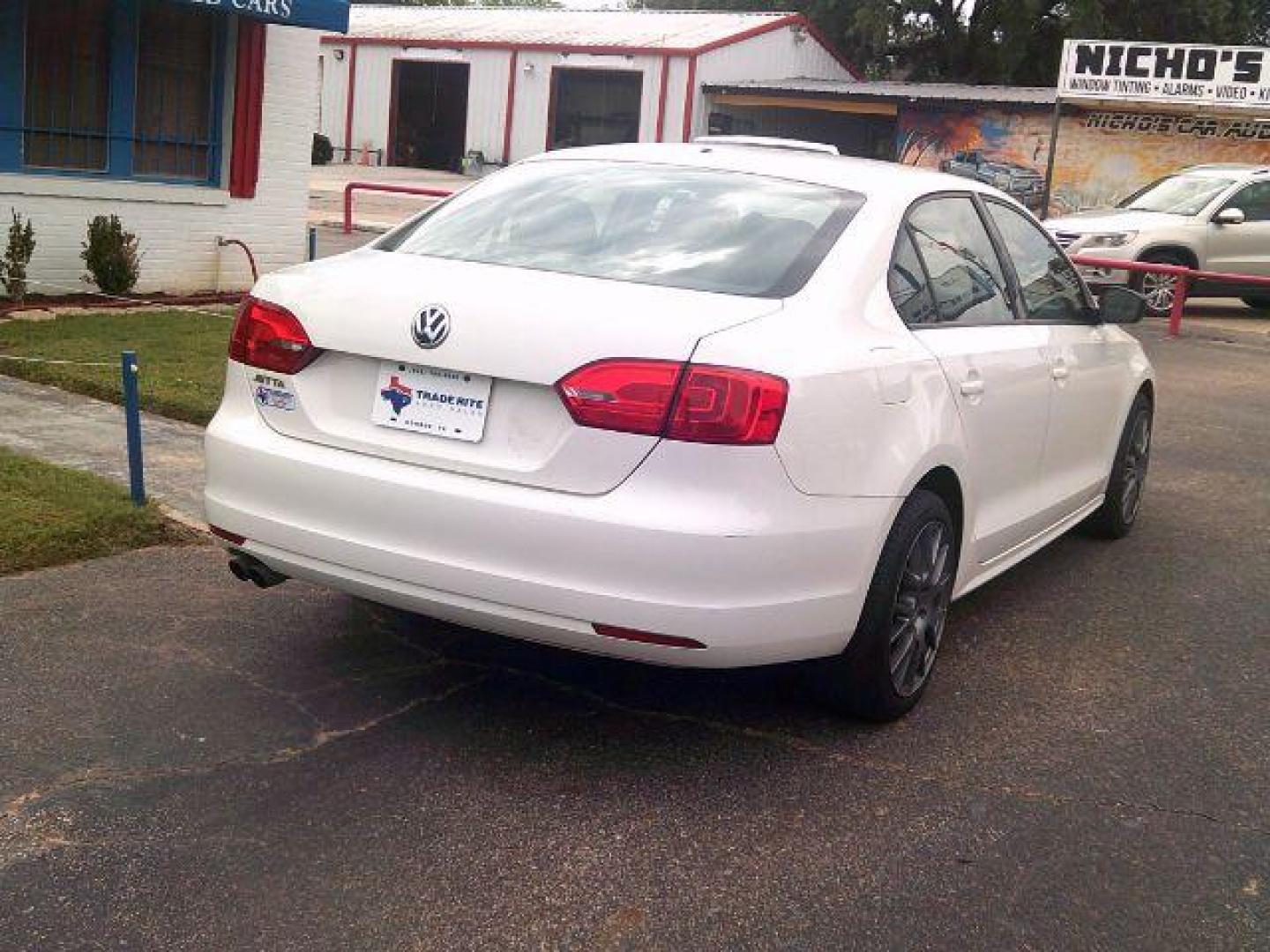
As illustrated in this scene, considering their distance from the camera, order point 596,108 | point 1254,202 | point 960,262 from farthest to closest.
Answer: point 596,108 < point 1254,202 < point 960,262

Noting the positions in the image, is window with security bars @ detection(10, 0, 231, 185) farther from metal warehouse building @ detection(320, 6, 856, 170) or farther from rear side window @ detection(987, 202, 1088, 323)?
metal warehouse building @ detection(320, 6, 856, 170)

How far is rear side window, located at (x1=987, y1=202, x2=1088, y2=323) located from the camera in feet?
17.9

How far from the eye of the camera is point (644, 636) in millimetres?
3637

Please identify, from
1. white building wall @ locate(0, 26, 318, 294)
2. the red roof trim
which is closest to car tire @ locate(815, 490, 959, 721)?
white building wall @ locate(0, 26, 318, 294)

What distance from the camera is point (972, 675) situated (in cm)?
489

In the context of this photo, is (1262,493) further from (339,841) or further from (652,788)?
(339,841)

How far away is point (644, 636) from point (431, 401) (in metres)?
0.83

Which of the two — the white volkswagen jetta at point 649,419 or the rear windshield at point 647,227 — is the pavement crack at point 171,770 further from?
the rear windshield at point 647,227

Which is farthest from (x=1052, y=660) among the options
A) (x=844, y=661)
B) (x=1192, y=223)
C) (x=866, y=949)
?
(x=1192, y=223)

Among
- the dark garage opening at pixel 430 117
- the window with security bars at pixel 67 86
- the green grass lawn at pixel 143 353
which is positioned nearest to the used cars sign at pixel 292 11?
the window with security bars at pixel 67 86

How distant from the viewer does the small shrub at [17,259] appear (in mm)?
10812

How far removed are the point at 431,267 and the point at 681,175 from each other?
3.27 feet

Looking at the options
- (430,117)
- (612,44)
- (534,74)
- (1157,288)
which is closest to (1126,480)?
(1157,288)

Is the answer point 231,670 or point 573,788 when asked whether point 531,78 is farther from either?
point 573,788
